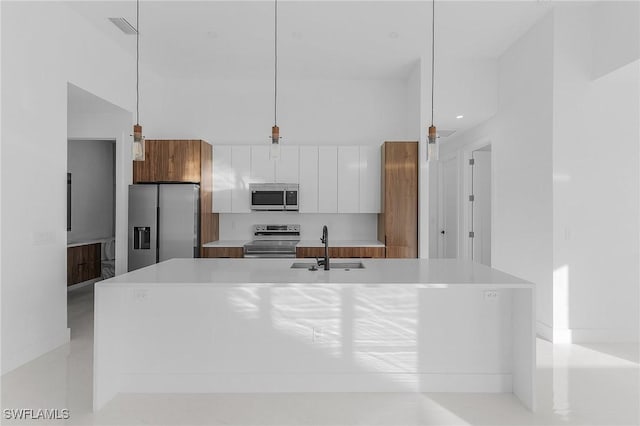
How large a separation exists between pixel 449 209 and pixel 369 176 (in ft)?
6.94

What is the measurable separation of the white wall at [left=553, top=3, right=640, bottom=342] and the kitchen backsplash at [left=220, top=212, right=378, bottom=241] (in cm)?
259

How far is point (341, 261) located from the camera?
3.71m

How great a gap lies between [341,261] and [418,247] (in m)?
1.87

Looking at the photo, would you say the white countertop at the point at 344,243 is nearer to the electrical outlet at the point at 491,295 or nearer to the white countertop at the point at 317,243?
the white countertop at the point at 317,243

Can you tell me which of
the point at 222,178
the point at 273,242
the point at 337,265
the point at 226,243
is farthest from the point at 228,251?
the point at 337,265

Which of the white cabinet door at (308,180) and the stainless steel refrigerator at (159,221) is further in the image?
the white cabinet door at (308,180)

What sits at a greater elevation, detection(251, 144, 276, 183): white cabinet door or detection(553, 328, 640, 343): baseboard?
detection(251, 144, 276, 183): white cabinet door

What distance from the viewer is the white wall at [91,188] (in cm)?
671

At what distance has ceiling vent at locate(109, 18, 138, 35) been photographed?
424 cm

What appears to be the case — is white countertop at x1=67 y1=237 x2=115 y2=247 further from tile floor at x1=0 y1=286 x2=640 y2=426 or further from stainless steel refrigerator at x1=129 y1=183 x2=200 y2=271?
tile floor at x1=0 y1=286 x2=640 y2=426

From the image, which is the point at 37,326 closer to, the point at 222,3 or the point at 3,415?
the point at 3,415

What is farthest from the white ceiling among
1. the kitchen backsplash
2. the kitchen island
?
the kitchen island

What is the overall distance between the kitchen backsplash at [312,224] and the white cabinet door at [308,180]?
0.38 meters

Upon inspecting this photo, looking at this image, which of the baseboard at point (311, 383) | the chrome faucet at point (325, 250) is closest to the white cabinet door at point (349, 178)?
the chrome faucet at point (325, 250)
